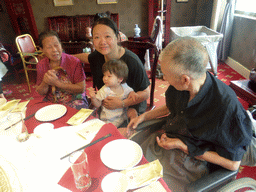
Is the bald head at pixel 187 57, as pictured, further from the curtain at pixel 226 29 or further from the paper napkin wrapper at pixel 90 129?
the curtain at pixel 226 29

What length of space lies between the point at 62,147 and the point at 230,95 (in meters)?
0.99

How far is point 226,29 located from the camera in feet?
13.8

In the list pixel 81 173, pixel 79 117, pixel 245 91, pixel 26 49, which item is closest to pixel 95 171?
pixel 81 173

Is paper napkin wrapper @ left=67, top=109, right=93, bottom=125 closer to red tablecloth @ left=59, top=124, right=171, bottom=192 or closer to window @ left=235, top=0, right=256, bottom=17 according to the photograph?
red tablecloth @ left=59, top=124, right=171, bottom=192

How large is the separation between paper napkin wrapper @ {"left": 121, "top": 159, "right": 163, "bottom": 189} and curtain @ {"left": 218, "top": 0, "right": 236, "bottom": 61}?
4.55 metres

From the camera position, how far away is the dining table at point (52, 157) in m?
0.79

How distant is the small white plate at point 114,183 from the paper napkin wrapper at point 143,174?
1.1 inches

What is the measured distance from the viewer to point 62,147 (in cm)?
99

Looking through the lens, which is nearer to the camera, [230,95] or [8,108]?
[230,95]

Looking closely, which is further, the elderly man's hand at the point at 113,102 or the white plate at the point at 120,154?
the elderly man's hand at the point at 113,102

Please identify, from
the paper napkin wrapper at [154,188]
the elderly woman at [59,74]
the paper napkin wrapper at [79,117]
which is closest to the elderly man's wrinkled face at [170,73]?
the paper napkin wrapper at [154,188]

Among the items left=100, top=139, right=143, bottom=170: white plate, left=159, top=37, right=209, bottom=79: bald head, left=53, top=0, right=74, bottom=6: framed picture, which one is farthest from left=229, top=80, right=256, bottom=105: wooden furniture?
left=53, top=0, right=74, bottom=6: framed picture

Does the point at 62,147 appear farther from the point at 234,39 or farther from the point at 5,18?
the point at 5,18

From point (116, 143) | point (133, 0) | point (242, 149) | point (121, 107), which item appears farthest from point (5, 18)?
point (242, 149)
